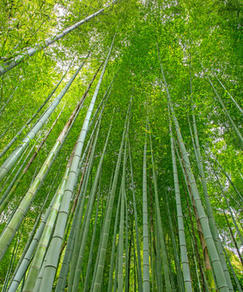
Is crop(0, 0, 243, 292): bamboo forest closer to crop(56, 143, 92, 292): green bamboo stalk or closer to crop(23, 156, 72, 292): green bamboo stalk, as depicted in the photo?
crop(56, 143, 92, 292): green bamboo stalk

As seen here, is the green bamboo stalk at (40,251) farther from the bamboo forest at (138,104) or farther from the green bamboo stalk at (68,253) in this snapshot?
the bamboo forest at (138,104)

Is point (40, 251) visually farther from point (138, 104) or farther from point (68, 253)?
point (138, 104)

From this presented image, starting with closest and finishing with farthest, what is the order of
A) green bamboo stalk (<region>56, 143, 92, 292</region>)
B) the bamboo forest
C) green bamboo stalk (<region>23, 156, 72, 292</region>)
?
green bamboo stalk (<region>23, 156, 72, 292</region>)
green bamboo stalk (<region>56, 143, 92, 292</region>)
the bamboo forest

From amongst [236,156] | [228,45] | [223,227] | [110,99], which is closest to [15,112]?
[110,99]

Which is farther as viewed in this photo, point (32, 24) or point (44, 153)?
point (44, 153)

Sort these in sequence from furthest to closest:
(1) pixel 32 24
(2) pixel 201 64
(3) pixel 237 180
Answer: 1. (3) pixel 237 180
2. (2) pixel 201 64
3. (1) pixel 32 24

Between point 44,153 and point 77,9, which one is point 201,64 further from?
point 44,153

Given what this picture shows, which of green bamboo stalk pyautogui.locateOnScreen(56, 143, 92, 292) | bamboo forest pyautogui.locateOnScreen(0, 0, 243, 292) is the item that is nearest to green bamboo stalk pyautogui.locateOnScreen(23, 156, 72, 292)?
green bamboo stalk pyautogui.locateOnScreen(56, 143, 92, 292)

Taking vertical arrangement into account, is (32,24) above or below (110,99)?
below

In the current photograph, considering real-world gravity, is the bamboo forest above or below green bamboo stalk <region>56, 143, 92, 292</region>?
above

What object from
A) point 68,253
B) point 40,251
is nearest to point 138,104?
point 68,253

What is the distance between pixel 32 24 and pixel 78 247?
2469mm

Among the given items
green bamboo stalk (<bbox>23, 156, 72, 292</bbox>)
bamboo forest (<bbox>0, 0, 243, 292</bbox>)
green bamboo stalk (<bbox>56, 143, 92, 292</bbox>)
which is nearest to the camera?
green bamboo stalk (<bbox>23, 156, 72, 292</bbox>)

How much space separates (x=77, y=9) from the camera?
3023 mm
